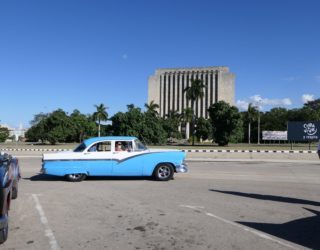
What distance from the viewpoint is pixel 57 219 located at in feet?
28.1

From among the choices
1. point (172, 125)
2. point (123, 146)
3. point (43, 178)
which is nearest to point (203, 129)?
point (172, 125)

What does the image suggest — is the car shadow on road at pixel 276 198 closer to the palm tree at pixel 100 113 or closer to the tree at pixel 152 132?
the tree at pixel 152 132

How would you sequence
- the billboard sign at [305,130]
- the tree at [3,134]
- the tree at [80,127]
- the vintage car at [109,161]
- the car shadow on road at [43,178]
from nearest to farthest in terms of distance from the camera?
the vintage car at [109,161] → the car shadow on road at [43,178] → the billboard sign at [305,130] → the tree at [80,127] → the tree at [3,134]

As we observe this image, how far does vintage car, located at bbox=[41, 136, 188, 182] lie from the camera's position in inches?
585

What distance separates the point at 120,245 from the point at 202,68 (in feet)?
547

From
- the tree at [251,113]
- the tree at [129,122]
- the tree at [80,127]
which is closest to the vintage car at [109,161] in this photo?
the tree at [129,122]

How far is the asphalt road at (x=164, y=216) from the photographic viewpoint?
6.86m

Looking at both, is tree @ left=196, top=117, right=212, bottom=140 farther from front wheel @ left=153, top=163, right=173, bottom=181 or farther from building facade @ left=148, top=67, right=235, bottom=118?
front wheel @ left=153, top=163, right=173, bottom=181

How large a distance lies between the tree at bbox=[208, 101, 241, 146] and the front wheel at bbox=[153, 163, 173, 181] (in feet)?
229

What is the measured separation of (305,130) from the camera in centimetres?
5059

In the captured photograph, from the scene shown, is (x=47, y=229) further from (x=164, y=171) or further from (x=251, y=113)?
(x=251, y=113)

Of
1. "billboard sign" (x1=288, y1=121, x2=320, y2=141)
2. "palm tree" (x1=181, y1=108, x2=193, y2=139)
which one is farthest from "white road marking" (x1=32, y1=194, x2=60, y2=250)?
"palm tree" (x1=181, y1=108, x2=193, y2=139)

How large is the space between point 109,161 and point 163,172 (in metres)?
1.88

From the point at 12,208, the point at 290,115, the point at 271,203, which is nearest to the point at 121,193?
the point at 12,208
